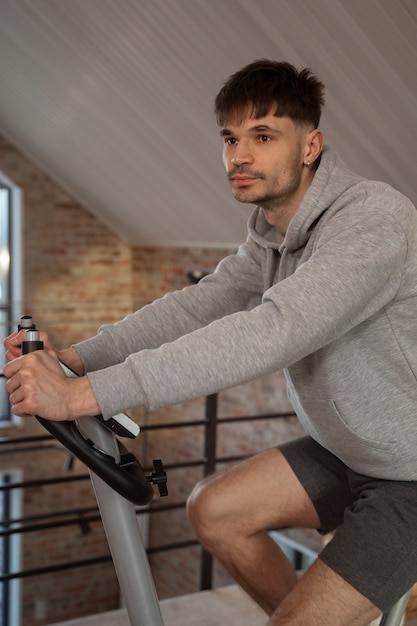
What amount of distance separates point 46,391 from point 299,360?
1.80 ft

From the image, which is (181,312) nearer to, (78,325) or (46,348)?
(46,348)

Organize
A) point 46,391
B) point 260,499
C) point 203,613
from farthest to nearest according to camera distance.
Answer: point 203,613 → point 260,499 → point 46,391

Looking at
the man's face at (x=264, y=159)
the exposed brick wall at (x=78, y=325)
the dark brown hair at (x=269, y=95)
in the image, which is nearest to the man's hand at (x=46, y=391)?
the man's face at (x=264, y=159)

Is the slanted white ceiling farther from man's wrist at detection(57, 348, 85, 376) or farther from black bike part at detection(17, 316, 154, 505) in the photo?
black bike part at detection(17, 316, 154, 505)

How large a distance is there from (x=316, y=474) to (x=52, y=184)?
6075 mm

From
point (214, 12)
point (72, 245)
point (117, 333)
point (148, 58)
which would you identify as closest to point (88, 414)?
point (117, 333)

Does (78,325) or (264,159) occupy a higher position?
(78,325)

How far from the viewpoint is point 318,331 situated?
1.31 m

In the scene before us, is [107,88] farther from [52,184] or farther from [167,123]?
[52,184]

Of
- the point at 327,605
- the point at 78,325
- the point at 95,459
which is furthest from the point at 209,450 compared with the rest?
the point at 78,325

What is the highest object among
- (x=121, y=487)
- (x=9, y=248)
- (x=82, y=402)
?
(x=9, y=248)

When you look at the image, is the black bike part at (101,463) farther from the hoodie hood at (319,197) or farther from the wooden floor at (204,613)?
the wooden floor at (204,613)

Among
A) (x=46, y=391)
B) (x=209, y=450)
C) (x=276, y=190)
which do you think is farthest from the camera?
(x=209, y=450)

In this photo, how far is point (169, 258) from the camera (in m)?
7.07
